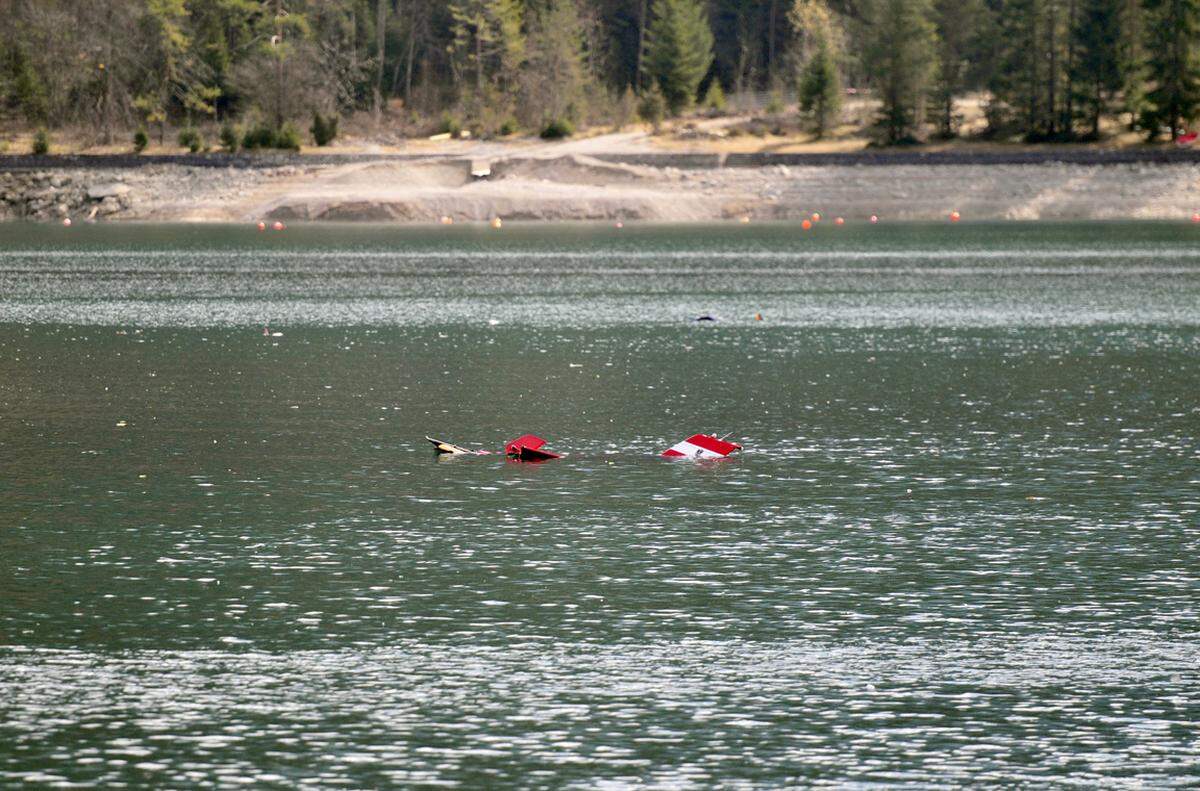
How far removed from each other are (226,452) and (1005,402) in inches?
478

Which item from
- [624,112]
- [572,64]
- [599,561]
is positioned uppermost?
[572,64]

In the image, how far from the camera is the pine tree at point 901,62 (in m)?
115

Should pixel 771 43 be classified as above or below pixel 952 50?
above

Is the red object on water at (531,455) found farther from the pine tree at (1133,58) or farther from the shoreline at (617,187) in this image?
the pine tree at (1133,58)

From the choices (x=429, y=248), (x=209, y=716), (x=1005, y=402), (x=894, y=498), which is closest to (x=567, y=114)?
(x=429, y=248)

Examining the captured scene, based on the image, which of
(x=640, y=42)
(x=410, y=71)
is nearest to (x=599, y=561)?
(x=410, y=71)

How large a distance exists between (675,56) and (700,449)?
362 ft

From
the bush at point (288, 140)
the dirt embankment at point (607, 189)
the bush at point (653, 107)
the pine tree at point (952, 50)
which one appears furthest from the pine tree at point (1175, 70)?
the bush at point (288, 140)

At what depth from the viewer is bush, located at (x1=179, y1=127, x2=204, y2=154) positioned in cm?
11594

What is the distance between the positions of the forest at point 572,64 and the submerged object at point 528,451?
3722 inches

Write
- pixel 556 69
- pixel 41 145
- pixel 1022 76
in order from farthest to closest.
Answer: pixel 556 69 → pixel 41 145 → pixel 1022 76

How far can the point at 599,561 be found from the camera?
56.1 ft

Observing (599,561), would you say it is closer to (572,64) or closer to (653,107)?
(653,107)

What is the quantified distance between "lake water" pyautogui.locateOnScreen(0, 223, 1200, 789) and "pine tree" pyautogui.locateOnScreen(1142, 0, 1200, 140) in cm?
7503
